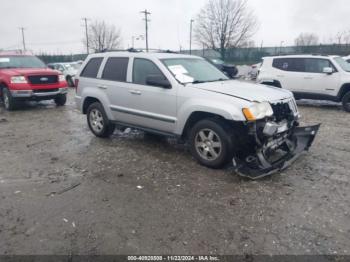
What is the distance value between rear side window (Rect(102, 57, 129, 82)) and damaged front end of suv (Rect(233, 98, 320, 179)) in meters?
2.66

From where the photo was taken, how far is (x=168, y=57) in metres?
5.19

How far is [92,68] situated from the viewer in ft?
20.4

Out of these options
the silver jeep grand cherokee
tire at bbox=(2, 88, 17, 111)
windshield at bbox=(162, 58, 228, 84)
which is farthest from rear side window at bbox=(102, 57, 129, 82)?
tire at bbox=(2, 88, 17, 111)

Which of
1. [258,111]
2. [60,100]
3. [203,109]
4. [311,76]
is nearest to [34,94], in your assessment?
[60,100]

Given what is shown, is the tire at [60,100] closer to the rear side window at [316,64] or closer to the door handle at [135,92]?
the door handle at [135,92]

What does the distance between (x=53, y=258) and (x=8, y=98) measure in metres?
8.73

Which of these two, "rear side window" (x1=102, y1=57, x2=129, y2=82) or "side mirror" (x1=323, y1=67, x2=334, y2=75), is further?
"side mirror" (x1=323, y1=67, x2=334, y2=75)

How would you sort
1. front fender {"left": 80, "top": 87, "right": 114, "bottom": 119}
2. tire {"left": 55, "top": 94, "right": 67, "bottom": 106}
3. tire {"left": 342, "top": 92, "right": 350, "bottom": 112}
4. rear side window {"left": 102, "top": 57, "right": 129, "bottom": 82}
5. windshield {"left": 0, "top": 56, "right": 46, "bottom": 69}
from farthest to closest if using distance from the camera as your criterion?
tire {"left": 55, "top": 94, "right": 67, "bottom": 106}, windshield {"left": 0, "top": 56, "right": 46, "bottom": 69}, tire {"left": 342, "top": 92, "right": 350, "bottom": 112}, front fender {"left": 80, "top": 87, "right": 114, "bottom": 119}, rear side window {"left": 102, "top": 57, "right": 129, "bottom": 82}

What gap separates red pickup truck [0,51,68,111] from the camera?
945cm

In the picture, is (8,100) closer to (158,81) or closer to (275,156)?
(158,81)

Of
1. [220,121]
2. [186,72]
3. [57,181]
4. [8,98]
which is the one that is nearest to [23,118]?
[8,98]

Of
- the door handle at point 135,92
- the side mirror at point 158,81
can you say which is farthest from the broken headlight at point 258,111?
the door handle at point 135,92

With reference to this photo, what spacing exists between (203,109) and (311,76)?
6.97m

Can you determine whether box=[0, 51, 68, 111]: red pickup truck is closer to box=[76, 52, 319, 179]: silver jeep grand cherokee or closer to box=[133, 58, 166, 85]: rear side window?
box=[76, 52, 319, 179]: silver jeep grand cherokee
